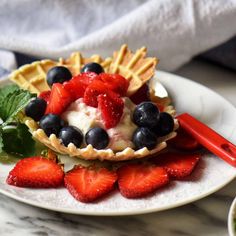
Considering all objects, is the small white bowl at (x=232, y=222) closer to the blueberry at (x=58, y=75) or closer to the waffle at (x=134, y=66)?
the waffle at (x=134, y=66)

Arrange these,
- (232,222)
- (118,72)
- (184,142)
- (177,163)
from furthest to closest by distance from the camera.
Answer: (118,72)
(184,142)
(177,163)
(232,222)

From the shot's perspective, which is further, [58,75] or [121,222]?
[58,75]

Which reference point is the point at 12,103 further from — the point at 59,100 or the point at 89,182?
the point at 89,182

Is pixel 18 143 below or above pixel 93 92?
below

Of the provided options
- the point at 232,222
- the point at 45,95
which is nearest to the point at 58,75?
the point at 45,95

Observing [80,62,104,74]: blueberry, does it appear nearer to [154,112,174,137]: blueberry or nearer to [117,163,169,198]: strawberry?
[154,112,174,137]: blueberry
